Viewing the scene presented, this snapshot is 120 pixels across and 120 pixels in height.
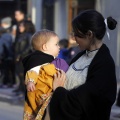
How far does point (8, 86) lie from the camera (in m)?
15.1

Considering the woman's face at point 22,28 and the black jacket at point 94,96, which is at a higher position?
the black jacket at point 94,96

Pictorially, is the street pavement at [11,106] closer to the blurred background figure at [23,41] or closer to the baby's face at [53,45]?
the blurred background figure at [23,41]

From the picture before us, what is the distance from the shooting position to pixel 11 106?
39.4 ft

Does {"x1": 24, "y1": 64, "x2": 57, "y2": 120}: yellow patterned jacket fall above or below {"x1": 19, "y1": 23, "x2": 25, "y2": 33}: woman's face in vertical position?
above

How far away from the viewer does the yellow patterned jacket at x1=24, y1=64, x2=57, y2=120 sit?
11.8ft

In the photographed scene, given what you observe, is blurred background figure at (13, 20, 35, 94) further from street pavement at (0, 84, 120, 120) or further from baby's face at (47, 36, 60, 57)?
baby's face at (47, 36, 60, 57)

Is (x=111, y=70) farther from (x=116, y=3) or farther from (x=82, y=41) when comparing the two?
(x=116, y=3)

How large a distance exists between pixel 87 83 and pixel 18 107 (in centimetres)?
872

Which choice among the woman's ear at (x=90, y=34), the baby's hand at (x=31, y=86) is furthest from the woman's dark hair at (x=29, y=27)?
the woman's ear at (x=90, y=34)

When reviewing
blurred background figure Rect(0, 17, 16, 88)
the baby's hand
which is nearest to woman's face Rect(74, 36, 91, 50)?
the baby's hand

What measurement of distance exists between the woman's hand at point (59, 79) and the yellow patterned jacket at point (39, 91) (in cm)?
8

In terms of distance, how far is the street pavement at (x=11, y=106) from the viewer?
10.2m

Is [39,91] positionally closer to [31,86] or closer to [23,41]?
[31,86]

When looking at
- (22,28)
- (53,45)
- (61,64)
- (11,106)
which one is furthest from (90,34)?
(22,28)
